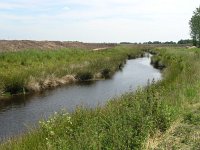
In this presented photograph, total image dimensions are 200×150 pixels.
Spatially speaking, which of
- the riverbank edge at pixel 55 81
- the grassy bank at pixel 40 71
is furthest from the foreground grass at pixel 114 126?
the riverbank edge at pixel 55 81

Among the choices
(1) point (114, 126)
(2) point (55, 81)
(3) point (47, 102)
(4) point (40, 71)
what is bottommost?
(3) point (47, 102)

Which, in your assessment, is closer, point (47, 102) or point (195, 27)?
point (47, 102)

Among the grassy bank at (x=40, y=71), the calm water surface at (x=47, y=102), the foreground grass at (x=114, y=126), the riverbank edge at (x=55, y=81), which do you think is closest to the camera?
the foreground grass at (x=114, y=126)

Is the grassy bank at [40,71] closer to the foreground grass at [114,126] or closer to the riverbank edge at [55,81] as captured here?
the riverbank edge at [55,81]

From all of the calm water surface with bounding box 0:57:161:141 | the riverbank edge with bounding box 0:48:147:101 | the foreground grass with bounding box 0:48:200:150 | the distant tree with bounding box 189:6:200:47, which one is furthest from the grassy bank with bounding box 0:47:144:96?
the distant tree with bounding box 189:6:200:47

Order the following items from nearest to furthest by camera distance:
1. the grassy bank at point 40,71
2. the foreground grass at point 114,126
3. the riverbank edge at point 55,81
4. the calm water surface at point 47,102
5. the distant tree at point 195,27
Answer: the foreground grass at point 114,126 < the calm water surface at point 47,102 < the grassy bank at point 40,71 < the riverbank edge at point 55,81 < the distant tree at point 195,27

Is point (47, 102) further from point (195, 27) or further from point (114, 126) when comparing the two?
point (195, 27)

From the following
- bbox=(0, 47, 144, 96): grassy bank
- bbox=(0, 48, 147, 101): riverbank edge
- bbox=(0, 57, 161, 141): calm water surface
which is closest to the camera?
bbox=(0, 57, 161, 141): calm water surface

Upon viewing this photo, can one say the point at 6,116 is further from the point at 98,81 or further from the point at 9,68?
the point at 98,81

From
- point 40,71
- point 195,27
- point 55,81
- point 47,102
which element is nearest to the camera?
point 47,102

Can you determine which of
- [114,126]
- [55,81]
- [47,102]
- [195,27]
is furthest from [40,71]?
[195,27]

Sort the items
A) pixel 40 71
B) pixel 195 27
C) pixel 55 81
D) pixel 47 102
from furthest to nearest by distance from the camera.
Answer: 1. pixel 195 27
2. pixel 55 81
3. pixel 40 71
4. pixel 47 102

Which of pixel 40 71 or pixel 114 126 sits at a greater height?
pixel 114 126

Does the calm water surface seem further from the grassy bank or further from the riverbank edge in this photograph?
the grassy bank
